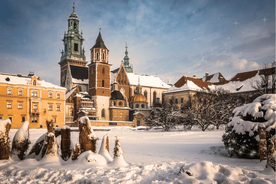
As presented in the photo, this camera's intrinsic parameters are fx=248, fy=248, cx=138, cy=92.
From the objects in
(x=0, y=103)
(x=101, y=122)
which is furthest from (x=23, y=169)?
(x=101, y=122)

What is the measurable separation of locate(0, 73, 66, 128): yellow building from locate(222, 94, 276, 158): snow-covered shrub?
35592 mm

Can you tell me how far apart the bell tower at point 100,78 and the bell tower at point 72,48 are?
16.9 metres

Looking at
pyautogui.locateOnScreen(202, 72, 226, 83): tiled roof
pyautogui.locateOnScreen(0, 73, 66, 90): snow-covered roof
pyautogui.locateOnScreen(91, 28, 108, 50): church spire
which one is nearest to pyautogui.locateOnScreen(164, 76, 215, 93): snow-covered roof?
pyautogui.locateOnScreen(202, 72, 226, 83): tiled roof

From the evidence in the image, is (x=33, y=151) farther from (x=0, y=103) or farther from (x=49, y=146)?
(x=0, y=103)

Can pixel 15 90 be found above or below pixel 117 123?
above

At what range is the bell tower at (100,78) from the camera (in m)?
57.6

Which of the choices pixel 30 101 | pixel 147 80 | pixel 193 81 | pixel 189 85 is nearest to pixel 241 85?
pixel 193 81

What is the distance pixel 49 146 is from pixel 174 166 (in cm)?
485

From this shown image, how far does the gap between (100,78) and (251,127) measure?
166 feet

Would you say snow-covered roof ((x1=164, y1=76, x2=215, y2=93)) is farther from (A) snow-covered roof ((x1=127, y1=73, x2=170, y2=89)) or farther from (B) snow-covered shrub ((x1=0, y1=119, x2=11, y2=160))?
(B) snow-covered shrub ((x1=0, y1=119, x2=11, y2=160))

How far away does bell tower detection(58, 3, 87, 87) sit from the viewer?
247 ft

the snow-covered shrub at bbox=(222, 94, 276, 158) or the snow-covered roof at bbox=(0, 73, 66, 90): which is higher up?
the snow-covered roof at bbox=(0, 73, 66, 90)

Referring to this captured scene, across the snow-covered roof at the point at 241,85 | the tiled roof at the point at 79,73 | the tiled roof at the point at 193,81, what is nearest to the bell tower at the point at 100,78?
the tiled roof at the point at 79,73

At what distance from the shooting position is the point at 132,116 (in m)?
61.4
